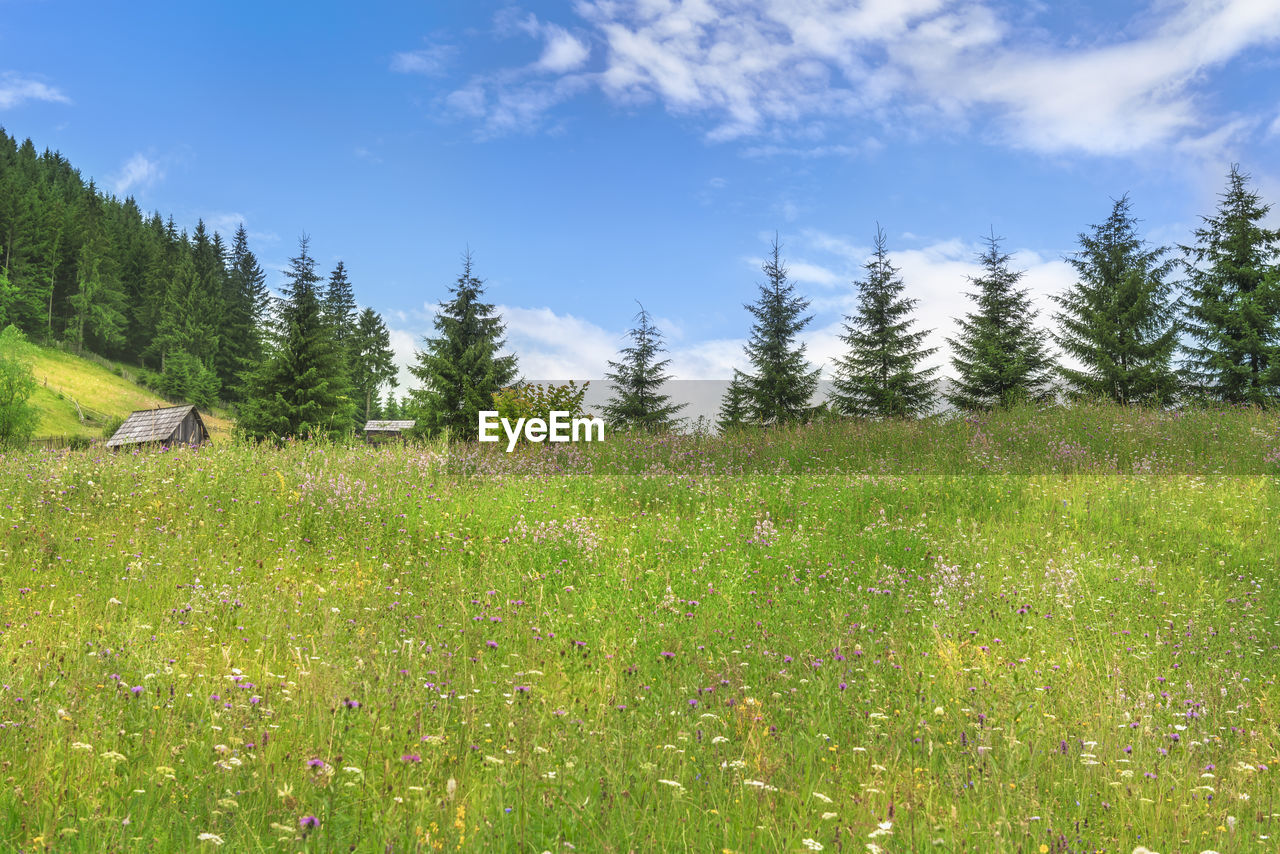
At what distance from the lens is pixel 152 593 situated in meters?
6.07

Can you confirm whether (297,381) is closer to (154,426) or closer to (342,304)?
(154,426)

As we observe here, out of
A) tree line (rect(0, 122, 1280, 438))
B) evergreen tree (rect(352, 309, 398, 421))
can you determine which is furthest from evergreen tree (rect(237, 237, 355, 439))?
evergreen tree (rect(352, 309, 398, 421))

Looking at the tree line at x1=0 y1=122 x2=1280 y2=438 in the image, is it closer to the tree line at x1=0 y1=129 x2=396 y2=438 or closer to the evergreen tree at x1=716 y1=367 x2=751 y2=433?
the evergreen tree at x1=716 y1=367 x2=751 y2=433

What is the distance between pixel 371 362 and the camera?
2756 inches

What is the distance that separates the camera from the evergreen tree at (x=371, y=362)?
222ft

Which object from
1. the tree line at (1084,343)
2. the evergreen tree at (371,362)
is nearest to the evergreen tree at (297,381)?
the tree line at (1084,343)

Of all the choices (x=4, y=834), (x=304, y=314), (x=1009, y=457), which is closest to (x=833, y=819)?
(x=4, y=834)

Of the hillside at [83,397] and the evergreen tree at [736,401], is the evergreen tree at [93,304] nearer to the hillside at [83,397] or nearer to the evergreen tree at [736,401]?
the hillside at [83,397]

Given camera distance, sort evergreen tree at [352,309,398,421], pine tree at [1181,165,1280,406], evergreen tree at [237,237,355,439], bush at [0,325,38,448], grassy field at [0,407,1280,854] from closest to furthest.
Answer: grassy field at [0,407,1280,854]
pine tree at [1181,165,1280,406]
evergreen tree at [237,237,355,439]
bush at [0,325,38,448]
evergreen tree at [352,309,398,421]

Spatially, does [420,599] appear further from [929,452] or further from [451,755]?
[929,452]

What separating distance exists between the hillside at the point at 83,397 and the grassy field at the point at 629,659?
47.2 meters

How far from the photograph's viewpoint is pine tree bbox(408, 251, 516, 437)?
1155 inches

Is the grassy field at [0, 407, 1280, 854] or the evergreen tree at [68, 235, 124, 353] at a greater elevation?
the evergreen tree at [68, 235, 124, 353]

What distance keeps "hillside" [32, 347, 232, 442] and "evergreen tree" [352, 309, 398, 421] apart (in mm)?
11697
